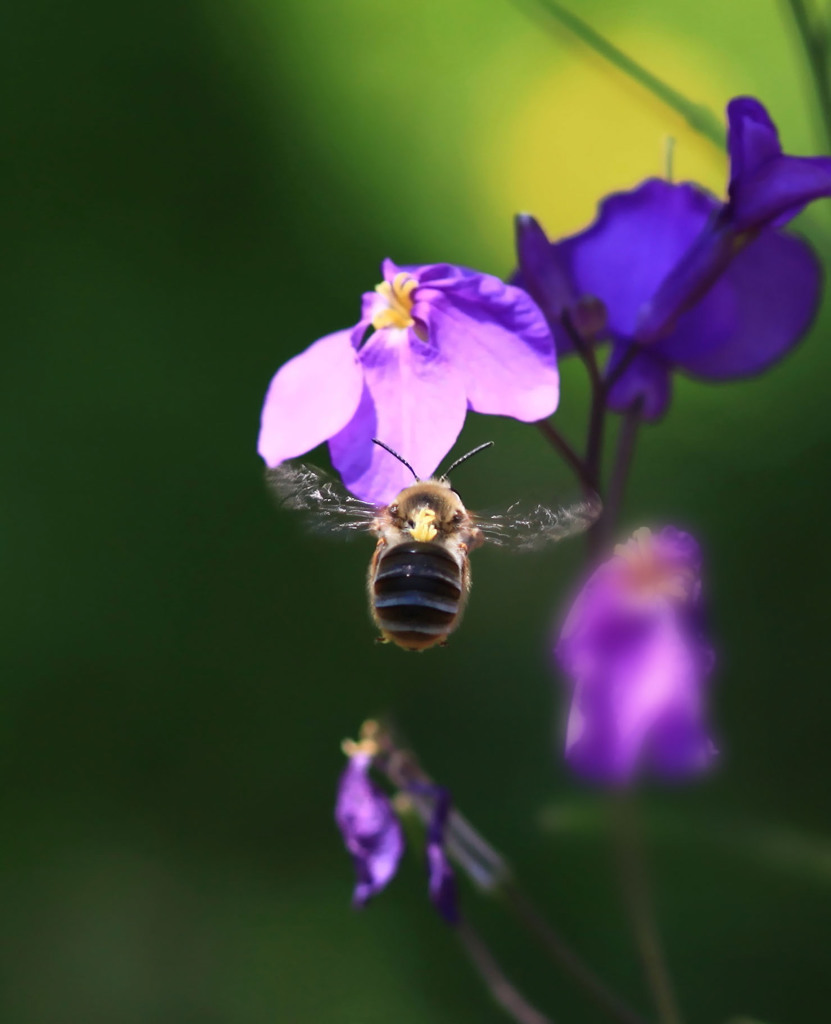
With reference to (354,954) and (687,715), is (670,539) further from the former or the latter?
(354,954)

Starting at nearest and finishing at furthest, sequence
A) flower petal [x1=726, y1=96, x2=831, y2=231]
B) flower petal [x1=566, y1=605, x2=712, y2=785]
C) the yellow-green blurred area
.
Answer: flower petal [x1=566, y1=605, x2=712, y2=785]
flower petal [x1=726, y1=96, x2=831, y2=231]
the yellow-green blurred area

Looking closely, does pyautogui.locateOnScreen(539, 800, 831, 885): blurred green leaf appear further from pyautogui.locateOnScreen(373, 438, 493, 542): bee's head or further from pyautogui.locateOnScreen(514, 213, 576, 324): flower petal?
pyautogui.locateOnScreen(514, 213, 576, 324): flower petal

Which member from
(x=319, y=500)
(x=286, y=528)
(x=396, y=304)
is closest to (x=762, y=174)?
(x=396, y=304)

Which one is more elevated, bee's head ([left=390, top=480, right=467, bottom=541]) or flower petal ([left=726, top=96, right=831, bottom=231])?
flower petal ([left=726, top=96, right=831, bottom=231])

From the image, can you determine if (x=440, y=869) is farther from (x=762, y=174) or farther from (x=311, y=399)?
(x=762, y=174)

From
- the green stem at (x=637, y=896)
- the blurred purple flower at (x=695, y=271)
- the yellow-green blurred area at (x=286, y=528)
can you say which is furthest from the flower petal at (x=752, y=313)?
the yellow-green blurred area at (x=286, y=528)

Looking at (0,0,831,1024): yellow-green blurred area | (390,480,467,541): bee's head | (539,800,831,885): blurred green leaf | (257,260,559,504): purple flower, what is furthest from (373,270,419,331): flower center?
(0,0,831,1024): yellow-green blurred area
